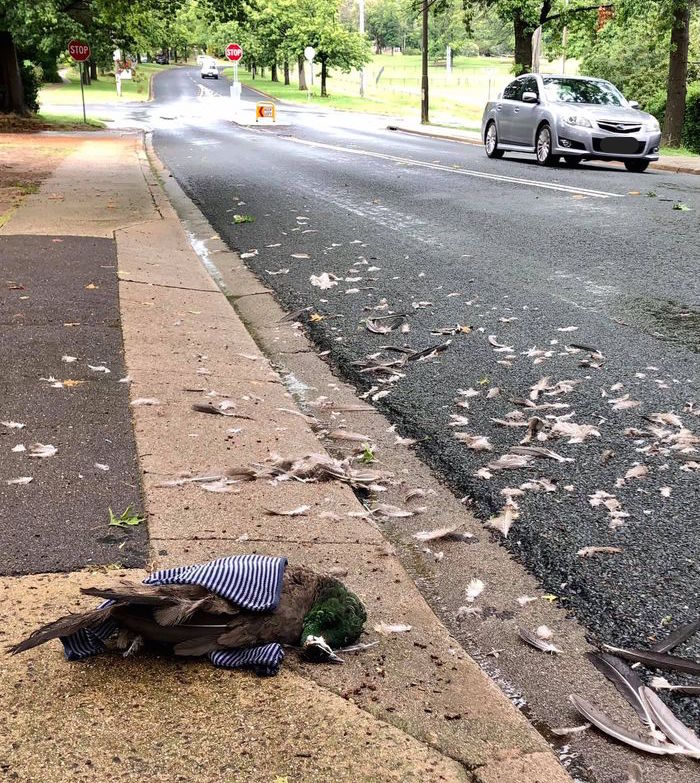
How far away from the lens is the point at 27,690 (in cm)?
236

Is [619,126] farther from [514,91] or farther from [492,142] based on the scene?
[492,142]

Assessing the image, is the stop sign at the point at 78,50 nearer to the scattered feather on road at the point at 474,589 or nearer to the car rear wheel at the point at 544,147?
the car rear wheel at the point at 544,147

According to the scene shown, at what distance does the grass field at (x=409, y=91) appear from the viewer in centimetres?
5752

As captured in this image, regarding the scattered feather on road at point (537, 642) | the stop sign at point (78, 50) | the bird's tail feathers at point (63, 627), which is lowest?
the scattered feather on road at point (537, 642)

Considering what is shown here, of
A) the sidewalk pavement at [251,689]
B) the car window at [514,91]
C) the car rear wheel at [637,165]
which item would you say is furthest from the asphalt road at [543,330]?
the car window at [514,91]

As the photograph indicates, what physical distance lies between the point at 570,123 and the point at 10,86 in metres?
26.3

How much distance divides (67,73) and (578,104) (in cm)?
9632

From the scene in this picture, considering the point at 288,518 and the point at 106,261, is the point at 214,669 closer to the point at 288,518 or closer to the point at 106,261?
the point at 288,518

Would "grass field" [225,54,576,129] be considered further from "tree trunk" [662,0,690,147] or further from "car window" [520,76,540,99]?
"car window" [520,76,540,99]

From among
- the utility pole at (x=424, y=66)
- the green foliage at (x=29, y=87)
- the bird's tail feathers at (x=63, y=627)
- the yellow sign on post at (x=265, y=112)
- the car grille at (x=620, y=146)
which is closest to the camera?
the bird's tail feathers at (x=63, y=627)

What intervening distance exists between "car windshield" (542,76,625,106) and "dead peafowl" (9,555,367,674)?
19.2 meters

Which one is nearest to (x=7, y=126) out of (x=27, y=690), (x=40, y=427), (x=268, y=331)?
(x=268, y=331)

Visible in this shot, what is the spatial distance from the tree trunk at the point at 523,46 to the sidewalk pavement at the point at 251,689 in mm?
34780

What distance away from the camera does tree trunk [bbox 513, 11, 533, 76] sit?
3634 centimetres
